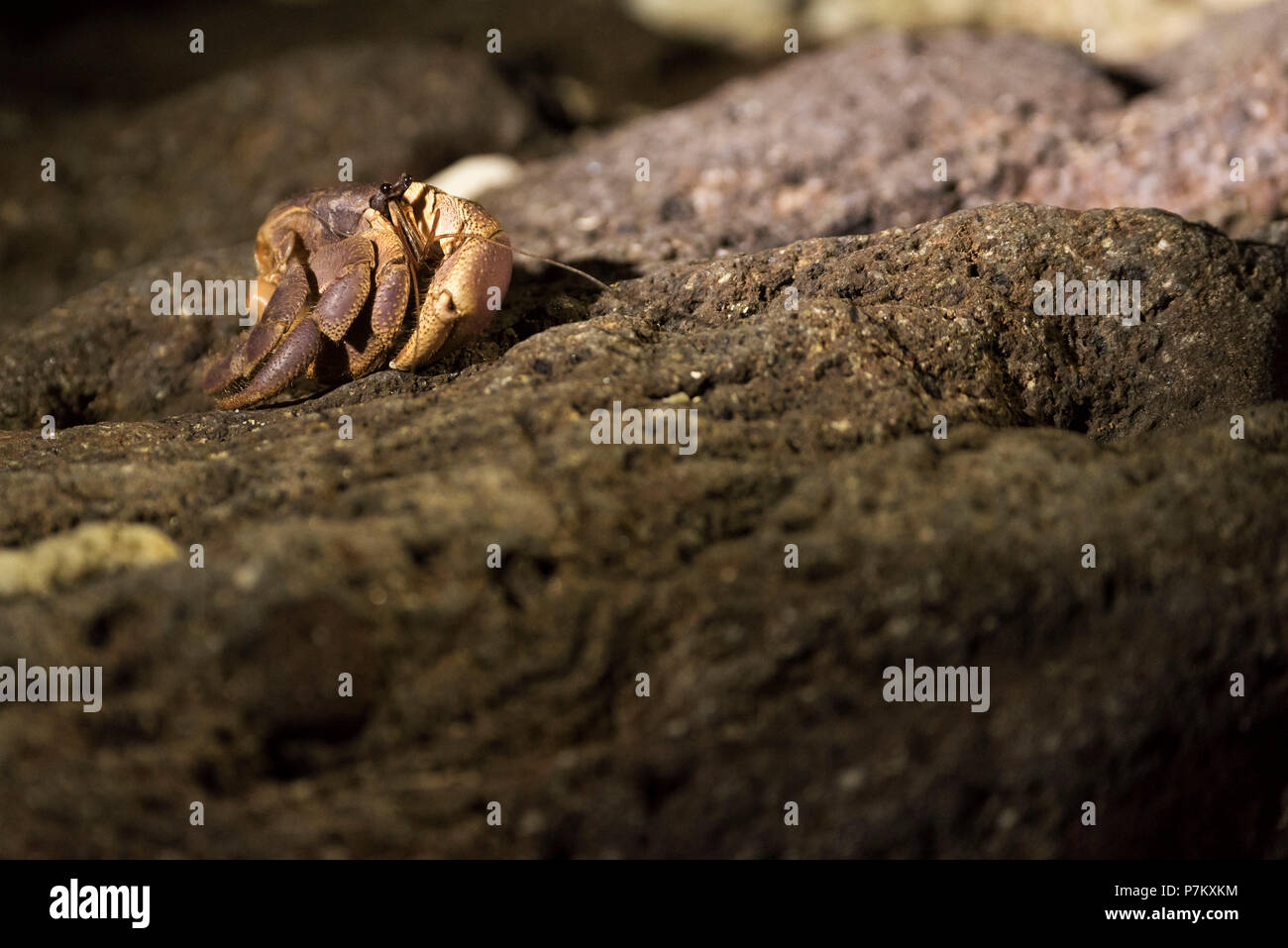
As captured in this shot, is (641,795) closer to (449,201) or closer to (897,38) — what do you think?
(449,201)

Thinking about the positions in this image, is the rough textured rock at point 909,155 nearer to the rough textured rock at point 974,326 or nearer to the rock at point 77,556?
the rough textured rock at point 974,326

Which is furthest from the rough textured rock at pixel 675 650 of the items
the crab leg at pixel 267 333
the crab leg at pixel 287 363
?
the crab leg at pixel 267 333

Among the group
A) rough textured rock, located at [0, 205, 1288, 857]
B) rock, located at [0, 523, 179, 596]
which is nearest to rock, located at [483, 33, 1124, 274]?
rough textured rock, located at [0, 205, 1288, 857]

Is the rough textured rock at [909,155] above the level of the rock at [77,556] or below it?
above

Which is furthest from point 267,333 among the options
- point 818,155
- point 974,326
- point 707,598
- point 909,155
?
point 909,155

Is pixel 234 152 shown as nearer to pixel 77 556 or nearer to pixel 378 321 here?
pixel 378 321

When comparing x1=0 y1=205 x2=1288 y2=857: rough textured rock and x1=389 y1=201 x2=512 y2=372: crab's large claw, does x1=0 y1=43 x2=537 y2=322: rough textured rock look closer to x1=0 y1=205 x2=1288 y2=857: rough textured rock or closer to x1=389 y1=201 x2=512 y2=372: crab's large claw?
x1=389 y1=201 x2=512 y2=372: crab's large claw

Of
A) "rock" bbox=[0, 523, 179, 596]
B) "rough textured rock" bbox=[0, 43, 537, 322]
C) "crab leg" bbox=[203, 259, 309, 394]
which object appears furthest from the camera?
"rough textured rock" bbox=[0, 43, 537, 322]

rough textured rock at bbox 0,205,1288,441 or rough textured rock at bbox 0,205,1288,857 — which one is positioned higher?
rough textured rock at bbox 0,205,1288,441
